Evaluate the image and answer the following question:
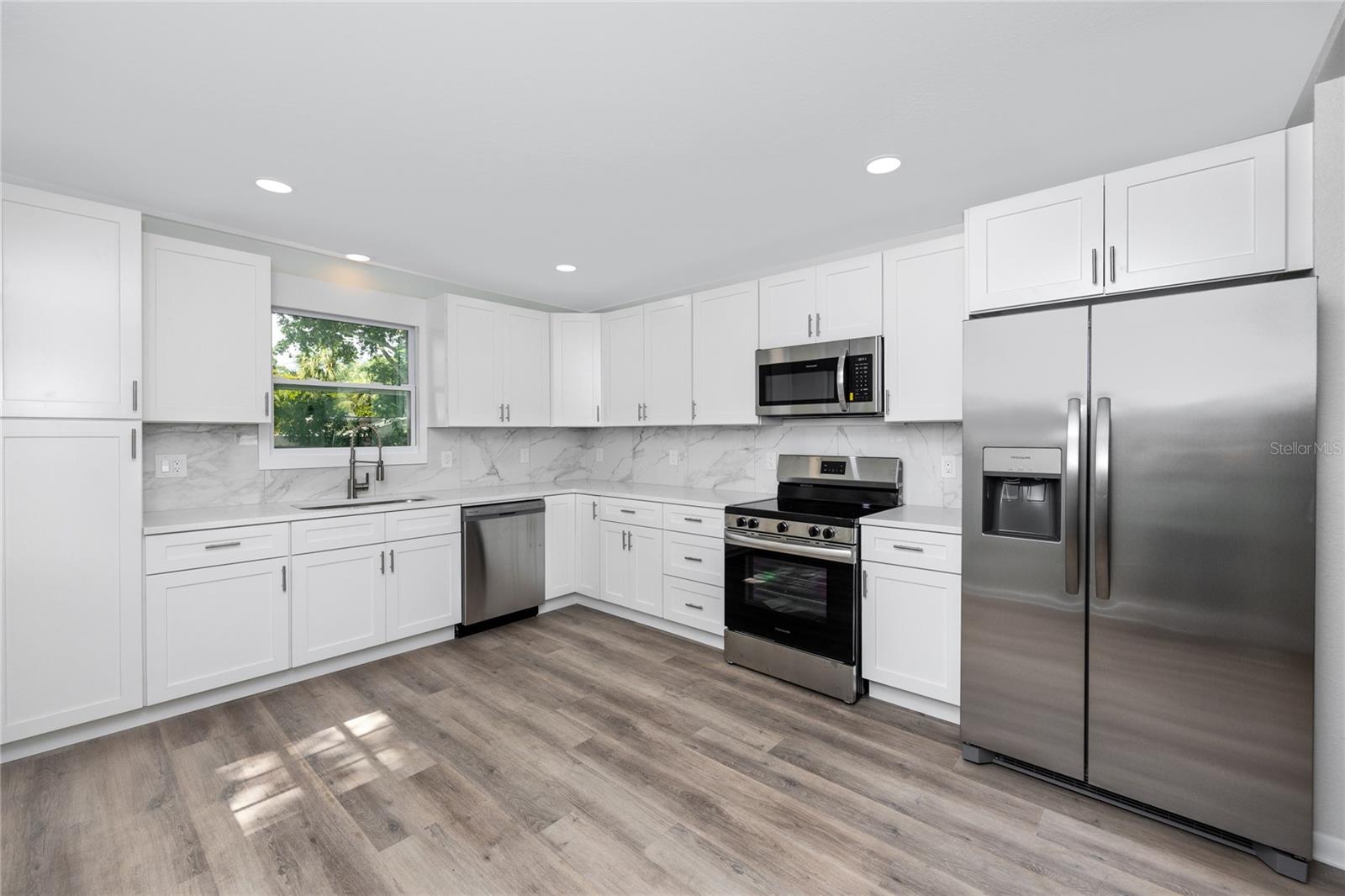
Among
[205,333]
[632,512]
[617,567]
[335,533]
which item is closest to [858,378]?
[632,512]

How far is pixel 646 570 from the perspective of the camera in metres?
4.02

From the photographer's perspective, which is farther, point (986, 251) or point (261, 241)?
point (261, 241)

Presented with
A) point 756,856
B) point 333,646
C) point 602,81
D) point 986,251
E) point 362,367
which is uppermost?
point 602,81

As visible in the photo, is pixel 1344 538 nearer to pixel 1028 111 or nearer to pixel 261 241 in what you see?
pixel 1028 111

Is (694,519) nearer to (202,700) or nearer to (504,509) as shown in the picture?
(504,509)

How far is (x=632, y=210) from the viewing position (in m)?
2.91

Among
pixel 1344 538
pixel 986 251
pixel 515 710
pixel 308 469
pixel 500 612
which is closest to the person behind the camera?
pixel 1344 538

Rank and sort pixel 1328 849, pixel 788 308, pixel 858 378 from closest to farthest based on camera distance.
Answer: pixel 1328 849 < pixel 858 378 < pixel 788 308

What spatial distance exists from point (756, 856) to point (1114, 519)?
1.69 m

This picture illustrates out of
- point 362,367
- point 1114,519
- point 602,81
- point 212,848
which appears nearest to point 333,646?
point 212,848

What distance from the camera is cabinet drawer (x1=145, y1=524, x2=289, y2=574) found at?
2.65 metres

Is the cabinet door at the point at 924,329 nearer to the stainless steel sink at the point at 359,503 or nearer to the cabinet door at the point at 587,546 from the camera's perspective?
the cabinet door at the point at 587,546

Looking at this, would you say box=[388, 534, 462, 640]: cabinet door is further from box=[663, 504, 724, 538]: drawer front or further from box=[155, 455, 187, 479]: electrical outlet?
box=[663, 504, 724, 538]: drawer front

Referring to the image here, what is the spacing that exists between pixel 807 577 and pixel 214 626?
9.75 ft
